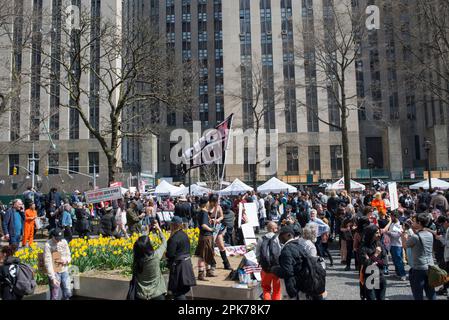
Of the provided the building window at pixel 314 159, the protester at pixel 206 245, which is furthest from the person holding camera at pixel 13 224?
the building window at pixel 314 159

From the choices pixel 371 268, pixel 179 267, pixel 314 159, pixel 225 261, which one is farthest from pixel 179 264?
pixel 314 159

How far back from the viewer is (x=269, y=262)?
715 cm

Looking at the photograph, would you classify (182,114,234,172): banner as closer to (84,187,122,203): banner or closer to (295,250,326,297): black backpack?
(84,187,122,203): banner

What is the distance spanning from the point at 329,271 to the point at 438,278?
486 cm

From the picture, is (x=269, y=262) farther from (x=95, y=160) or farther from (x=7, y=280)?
(x=95, y=160)

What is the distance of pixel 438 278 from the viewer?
6.79 metres

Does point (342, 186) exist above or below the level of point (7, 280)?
above

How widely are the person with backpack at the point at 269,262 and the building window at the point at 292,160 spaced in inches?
2063

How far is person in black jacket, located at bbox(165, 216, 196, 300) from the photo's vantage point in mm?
6617

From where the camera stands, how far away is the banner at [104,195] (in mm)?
14159

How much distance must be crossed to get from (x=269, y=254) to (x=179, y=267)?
167 cm

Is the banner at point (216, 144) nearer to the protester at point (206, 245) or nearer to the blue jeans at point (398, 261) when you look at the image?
the protester at point (206, 245)

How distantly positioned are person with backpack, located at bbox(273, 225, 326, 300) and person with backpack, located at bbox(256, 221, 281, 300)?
1052 millimetres
